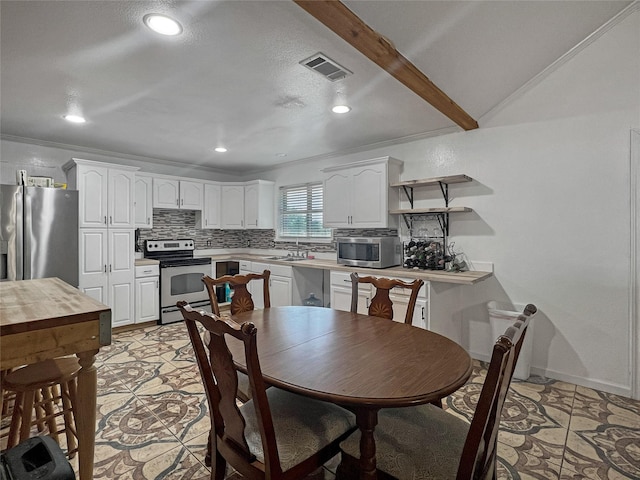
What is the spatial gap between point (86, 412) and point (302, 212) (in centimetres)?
403

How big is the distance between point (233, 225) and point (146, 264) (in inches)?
62.9

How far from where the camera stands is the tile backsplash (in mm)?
4953

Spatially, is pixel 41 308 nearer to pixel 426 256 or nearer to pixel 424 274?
pixel 424 274

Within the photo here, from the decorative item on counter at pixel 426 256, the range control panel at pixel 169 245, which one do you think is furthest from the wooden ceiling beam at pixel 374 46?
the range control panel at pixel 169 245

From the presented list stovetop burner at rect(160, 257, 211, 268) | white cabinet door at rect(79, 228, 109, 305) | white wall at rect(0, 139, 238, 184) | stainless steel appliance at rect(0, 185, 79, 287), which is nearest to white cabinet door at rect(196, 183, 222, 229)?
stovetop burner at rect(160, 257, 211, 268)

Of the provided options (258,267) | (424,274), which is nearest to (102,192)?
(258,267)

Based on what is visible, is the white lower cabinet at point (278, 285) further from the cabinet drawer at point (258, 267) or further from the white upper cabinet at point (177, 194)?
the white upper cabinet at point (177, 194)

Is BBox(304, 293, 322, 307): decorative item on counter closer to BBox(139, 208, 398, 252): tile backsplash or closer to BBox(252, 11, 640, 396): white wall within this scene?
BBox(139, 208, 398, 252): tile backsplash

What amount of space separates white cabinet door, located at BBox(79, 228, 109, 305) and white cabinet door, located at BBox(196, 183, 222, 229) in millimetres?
1564

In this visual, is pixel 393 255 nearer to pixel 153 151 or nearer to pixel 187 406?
pixel 187 406

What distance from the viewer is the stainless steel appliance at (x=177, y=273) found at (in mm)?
4688

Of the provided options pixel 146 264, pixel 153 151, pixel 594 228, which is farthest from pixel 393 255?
pixel 153 151

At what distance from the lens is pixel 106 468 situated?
1852mm

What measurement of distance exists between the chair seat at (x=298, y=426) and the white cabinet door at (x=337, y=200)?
2844mm
